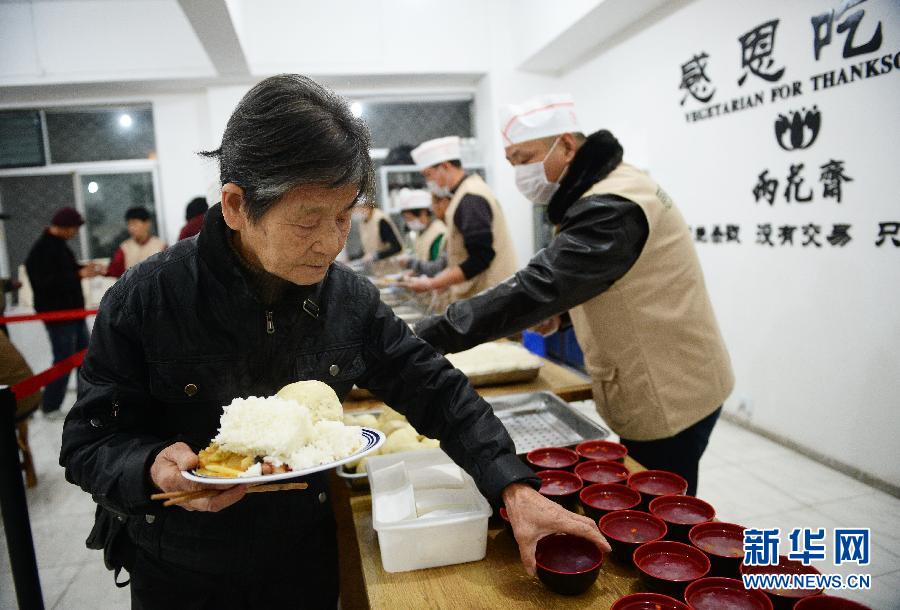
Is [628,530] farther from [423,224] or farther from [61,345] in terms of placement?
[61,345]

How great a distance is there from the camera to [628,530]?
1.19m

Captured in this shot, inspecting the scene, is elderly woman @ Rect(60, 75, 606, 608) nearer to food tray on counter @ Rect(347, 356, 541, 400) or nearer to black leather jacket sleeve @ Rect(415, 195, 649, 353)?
black leather jacket sleeve @ Rect(415, 195, 649, 353)

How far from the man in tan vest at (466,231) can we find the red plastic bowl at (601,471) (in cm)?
246

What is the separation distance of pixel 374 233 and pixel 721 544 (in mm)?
6286

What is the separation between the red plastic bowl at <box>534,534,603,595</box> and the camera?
3.45 ft

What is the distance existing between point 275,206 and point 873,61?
A: 125 inches

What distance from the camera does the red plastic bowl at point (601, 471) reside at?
55.1 inches

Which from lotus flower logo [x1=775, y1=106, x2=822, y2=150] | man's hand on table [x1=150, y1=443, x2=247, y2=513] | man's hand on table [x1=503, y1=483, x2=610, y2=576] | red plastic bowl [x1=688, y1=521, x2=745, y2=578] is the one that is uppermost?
lotus flower logo [x1=775, y1=106, x2=822, y2=150]

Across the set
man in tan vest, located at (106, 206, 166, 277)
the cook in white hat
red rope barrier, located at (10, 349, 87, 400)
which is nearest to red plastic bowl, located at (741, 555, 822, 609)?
red rope barrier, located at (10, 349, 87, 400)

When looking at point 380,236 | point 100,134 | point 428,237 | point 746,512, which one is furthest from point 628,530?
point 100,134

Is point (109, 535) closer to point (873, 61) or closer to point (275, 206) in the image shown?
point (275, 206)

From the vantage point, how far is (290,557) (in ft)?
4.28

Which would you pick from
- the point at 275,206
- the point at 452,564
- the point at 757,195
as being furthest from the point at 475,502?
the point at 757,195

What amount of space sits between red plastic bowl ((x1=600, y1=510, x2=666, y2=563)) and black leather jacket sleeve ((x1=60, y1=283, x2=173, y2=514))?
0.85 m
